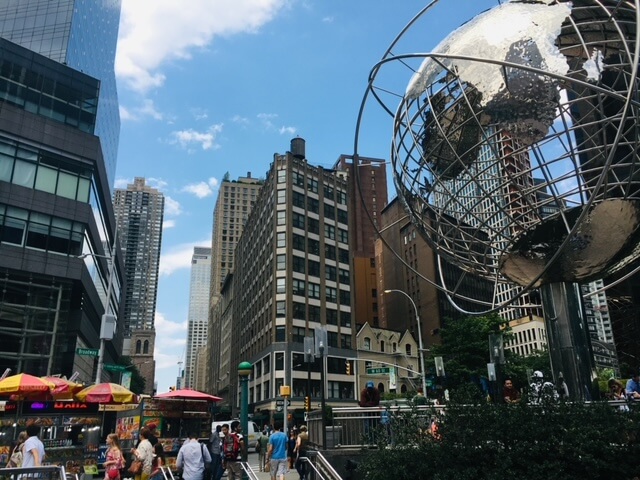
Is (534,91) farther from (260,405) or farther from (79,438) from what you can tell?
(260,405)

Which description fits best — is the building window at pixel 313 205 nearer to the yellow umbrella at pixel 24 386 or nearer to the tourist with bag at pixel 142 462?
the yellow umbrella at pixel 24 386

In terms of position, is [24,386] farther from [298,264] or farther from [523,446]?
[298,264]

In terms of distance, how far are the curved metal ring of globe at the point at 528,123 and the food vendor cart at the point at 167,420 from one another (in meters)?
12.4

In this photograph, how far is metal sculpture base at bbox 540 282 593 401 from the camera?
383 inches

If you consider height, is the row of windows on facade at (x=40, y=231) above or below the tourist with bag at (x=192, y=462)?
above

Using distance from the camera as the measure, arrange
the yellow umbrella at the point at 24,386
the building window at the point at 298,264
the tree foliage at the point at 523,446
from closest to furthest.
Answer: the tree foliage at the point at 523,446 < the yellow umbrella at the point at 24,386 < the building window at the point at 298,264

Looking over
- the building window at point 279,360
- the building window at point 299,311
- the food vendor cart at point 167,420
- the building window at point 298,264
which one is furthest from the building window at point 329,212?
the food vendor cart at point 167,420

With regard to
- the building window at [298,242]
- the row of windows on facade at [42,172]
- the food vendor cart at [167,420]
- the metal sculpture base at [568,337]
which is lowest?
the food vendor cart at [167,420]

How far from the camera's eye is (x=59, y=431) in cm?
1700

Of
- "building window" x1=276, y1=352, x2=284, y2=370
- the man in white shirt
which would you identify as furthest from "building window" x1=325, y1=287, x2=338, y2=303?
the man in white shirt

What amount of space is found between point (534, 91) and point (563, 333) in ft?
15.4

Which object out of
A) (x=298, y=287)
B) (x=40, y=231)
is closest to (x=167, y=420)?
(x=40, y=231)

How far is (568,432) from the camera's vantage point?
6766mm

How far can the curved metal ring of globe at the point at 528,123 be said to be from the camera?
8.80 metres
